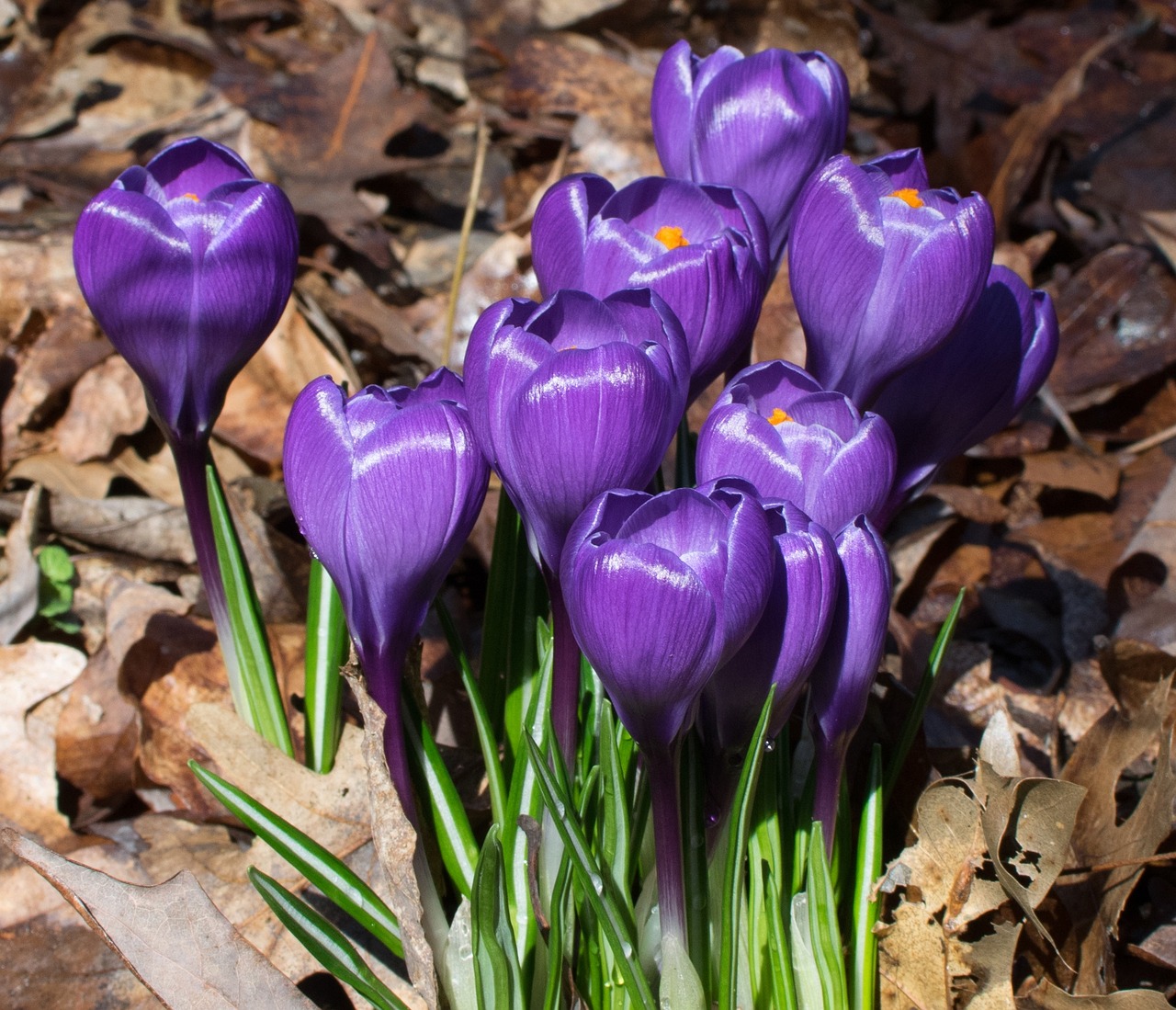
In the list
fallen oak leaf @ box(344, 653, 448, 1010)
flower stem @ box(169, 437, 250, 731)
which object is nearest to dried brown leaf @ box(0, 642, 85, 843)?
flower stem @ box(169, 437, 250, 731)

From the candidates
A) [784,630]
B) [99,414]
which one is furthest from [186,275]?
[99,414]

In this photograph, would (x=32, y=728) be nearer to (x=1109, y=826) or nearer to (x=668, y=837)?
(x=668, y=837)

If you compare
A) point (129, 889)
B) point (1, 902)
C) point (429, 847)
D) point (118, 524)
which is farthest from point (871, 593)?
point (118, 524)

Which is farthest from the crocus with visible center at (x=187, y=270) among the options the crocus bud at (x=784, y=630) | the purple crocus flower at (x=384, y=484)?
the crocus bud at (x=784, y=630)

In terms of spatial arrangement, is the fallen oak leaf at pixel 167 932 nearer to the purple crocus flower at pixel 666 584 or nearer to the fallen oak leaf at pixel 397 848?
the fallen oak leaf at pixel 397 848

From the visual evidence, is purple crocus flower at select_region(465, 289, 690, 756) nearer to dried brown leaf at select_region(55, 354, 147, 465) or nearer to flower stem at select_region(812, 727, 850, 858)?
flower stem at select_region(812, 727, 850, 858)
